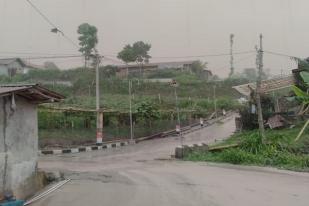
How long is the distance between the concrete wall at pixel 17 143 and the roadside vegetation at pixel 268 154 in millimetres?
9642

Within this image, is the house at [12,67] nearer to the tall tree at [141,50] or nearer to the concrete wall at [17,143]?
the tall tree at [141,50]

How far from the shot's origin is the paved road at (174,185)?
11055 mm

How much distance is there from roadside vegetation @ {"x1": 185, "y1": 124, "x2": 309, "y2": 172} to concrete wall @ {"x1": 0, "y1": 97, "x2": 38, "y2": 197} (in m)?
9.64

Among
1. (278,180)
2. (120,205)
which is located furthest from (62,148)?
(120,205)

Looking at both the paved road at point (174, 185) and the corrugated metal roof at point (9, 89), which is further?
the paved road at point (174, 185)

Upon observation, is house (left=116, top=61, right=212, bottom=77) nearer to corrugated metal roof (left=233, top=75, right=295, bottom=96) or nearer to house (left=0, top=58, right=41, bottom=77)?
house (left=0, top=58, right=41, bottom=77)

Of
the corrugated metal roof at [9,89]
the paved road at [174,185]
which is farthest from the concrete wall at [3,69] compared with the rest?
the corrugated metal roof at [9,89]

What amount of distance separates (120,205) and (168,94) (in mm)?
52512

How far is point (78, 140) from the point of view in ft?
95.2

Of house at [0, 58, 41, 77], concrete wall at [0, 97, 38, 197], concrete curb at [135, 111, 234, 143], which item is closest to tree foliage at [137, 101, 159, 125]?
concrete curb at [135, 111, 234, 143]

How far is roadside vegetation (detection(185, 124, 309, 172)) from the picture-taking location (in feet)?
60.7

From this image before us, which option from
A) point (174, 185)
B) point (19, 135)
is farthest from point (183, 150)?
point (19, 135)

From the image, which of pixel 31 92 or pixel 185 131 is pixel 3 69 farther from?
pixel 31 92

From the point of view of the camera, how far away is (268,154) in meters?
19.5
